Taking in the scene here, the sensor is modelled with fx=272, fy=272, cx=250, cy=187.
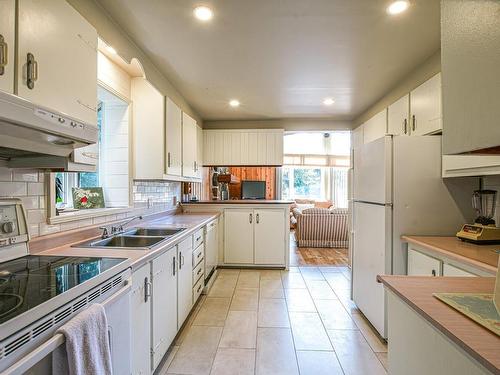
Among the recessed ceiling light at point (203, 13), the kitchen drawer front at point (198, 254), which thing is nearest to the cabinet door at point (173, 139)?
the kitchen drawer front at point (198, 254)

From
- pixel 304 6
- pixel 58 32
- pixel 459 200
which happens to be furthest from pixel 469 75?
pixel 459 200

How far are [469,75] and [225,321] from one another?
2.49 meters

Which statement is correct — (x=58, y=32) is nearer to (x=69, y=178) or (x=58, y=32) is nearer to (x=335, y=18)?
(x=69, y=178)

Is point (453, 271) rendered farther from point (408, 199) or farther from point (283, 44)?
point (283, 44)

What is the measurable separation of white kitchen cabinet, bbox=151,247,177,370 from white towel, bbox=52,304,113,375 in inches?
25.5

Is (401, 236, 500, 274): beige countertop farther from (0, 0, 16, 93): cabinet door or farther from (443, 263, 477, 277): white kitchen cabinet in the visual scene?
(0, 0, 16, 93): cabinet door

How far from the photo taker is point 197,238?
2.74 m

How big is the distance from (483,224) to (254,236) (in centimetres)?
273

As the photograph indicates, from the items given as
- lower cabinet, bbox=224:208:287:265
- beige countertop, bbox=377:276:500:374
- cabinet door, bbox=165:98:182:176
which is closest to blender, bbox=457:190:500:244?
beige countertop, bbox=377:276:500:374

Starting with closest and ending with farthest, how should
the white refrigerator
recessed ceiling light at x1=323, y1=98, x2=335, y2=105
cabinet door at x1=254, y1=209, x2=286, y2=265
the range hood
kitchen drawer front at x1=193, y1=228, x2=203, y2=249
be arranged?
the range hood → the white refrigerator → kitchen drawer front at x1=193, y1=228, x2=203, y2=249 → recessed ceiling light at x1=323, y1=98, x2=335, y2=105 → cabinet door at x1=254, y1=209, x2=286, y2=265

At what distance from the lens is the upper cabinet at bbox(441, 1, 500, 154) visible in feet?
2.23

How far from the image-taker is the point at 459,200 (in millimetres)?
2176

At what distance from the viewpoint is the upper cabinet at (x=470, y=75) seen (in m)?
0.68

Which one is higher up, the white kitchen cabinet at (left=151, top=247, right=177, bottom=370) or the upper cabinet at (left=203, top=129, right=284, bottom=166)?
the upper cabinet at (left=203, top=129, right=284, bottom=166)
